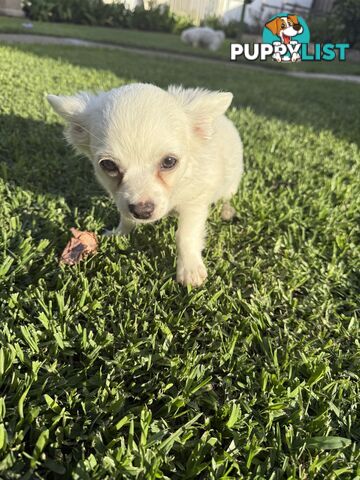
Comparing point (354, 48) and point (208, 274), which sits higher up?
point (354, 48)

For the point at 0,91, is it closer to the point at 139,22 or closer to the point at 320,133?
the point at 320,133

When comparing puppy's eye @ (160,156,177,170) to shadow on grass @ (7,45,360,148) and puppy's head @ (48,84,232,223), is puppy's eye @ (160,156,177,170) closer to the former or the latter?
puppy's head @ (48,84,232,223)

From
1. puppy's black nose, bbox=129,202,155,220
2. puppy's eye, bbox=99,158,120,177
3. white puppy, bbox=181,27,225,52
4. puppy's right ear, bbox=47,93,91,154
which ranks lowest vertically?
puppy's black nose, bbox=129,202,155,220

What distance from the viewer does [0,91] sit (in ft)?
17.0

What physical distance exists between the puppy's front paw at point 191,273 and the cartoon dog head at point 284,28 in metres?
12.0

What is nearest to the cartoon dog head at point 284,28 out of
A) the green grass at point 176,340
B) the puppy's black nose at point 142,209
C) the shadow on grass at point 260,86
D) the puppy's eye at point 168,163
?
the shadow on grass at point 260,86

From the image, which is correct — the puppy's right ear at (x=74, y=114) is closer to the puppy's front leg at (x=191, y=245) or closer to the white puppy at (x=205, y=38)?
the puppy's front leg at (x=191, y=245)

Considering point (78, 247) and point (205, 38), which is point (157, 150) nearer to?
point (78, 247)

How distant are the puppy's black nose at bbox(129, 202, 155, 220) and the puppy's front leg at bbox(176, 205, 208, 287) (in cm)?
38

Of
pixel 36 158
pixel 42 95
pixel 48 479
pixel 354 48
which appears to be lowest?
pixel 48 479

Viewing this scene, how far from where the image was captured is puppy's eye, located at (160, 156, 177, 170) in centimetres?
209

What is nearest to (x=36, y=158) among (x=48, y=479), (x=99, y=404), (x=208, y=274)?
(x=208, y=274)

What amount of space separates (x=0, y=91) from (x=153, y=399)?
16.4 feet

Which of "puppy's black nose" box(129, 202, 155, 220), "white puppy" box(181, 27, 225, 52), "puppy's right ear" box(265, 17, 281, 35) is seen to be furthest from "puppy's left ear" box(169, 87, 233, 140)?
"white puppy" box(181, 27, 225, 52)
